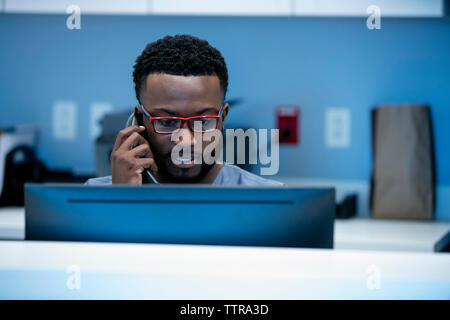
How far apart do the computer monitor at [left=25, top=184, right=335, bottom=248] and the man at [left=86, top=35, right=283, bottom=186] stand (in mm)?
418

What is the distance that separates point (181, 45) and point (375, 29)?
51.9 inches

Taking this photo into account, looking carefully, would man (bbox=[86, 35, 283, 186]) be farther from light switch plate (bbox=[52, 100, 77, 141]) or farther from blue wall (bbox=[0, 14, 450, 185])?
light switch plate (bbox=[52, 100, 77, 141])

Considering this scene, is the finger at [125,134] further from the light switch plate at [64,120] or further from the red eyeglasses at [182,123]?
the light switch plate at [64,120]

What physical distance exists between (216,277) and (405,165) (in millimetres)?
1563

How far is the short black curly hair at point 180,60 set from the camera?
1.08 metres

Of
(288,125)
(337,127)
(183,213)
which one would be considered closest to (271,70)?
(288,125)

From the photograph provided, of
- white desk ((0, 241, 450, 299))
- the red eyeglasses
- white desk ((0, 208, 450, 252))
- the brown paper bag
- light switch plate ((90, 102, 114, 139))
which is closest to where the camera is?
white desk ((0, 241, 450, 299))

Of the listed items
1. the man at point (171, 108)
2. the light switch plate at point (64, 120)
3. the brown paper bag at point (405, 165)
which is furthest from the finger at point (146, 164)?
the light switch plate at point (64, 120)

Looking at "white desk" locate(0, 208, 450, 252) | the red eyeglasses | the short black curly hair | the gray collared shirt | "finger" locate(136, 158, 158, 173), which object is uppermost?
the short black curly hair

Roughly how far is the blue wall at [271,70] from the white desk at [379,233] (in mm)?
383

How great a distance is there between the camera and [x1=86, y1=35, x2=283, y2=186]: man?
1.06 meters

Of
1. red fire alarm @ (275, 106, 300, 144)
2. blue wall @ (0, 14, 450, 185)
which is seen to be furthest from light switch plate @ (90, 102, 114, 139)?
red fire alarm @ (275, 106, 300, 144)

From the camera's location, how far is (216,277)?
0.53 m
